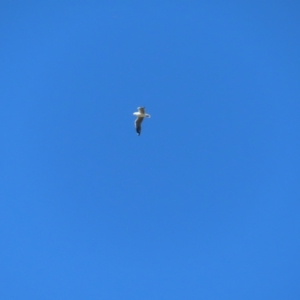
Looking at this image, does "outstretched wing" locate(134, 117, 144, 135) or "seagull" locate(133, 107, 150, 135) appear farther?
"outstretched wing" locate(134, 117, 144, 135)

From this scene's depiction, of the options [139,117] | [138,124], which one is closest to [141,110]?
[139,117]

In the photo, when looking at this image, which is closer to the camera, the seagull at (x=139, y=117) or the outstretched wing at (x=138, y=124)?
the seagull at (x=139, y=117)

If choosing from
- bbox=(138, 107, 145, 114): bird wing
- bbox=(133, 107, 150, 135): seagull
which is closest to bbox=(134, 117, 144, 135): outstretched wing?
bbox=(133, 107, 150, 135): seagull

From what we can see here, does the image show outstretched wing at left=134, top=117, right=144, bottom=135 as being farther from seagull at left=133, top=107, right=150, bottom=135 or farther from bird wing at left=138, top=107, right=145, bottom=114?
bird wing at left=138, top=107, right=145, bottom=114

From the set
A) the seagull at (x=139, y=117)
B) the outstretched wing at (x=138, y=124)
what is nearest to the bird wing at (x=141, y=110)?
the seagull at (x=139, y=117)

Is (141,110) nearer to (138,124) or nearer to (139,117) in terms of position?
(139,117)

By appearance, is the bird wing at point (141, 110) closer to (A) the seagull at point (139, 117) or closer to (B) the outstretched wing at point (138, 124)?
(A) the seagull at point (139, 117)

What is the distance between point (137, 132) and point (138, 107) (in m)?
1.55

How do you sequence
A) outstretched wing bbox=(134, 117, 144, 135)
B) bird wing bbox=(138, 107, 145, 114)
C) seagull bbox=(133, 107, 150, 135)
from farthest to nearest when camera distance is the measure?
outstretched wing bbox=(134, 117, 144, 135), seagull bbox=(133, 107, 150, 135), bird wing bbox=(138, 107, 145, 114)

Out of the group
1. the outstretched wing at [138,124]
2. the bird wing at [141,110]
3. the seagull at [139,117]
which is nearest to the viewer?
the bird wing at [141,110]

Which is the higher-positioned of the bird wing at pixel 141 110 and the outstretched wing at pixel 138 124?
the bird wing at pixel 141 110

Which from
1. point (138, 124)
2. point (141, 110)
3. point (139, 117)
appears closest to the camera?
point (141, 110)

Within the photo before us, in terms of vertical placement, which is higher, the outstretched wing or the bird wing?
the bird wing

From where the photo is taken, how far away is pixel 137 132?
58938 millimetres
